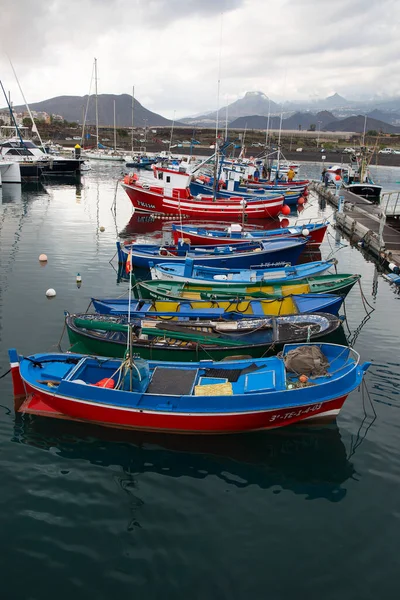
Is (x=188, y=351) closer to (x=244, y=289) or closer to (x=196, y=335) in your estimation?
(x=196, y=335)

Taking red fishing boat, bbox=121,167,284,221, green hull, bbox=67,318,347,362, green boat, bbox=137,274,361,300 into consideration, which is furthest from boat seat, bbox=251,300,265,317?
red fishing boat, bbox=121,167,284,221

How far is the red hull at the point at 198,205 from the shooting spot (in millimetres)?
36969

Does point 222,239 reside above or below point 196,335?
above

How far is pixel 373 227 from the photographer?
34031 mm

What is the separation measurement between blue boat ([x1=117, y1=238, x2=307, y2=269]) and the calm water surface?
10971 mm

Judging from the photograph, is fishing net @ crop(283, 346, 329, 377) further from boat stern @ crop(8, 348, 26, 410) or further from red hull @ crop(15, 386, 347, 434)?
boat stern @ crop(8, 348, 26, 410)

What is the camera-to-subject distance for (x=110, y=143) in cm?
12781

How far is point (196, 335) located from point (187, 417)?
3185 mm

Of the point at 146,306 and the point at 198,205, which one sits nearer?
the point at 146,306

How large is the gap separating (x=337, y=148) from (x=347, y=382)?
14145 cm

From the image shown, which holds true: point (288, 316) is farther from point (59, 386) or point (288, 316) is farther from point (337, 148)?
point (337, 148)

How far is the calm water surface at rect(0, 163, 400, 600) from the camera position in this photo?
760cm

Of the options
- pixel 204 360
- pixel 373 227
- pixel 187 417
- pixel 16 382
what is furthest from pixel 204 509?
pixel 373 227

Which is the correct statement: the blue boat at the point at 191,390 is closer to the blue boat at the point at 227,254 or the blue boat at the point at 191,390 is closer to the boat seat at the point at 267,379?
the boat seat at the point at 267,379
